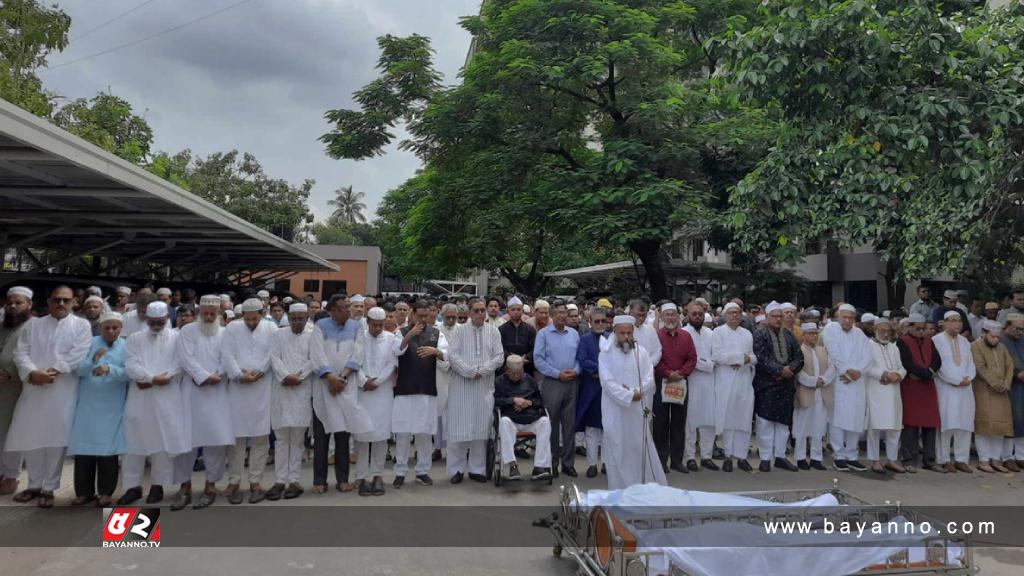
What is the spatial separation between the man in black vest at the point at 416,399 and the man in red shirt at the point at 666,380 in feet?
8.12

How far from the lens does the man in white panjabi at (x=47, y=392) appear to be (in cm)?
554

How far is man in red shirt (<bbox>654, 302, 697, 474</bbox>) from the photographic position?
736cm

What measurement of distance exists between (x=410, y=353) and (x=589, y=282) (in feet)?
70.4

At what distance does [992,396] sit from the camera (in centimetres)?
786

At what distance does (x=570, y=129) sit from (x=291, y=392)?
1112cm

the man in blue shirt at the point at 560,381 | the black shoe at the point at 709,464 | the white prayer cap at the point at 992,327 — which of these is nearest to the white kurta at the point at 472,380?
the man in blue shirt at the point at 560,381

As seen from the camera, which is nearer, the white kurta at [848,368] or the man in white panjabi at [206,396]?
the man in white panjabi at [206,396]

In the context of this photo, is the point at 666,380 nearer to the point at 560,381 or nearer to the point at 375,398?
the point at 560,381

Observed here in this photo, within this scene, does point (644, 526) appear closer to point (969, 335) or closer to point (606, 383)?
point (606, 383)

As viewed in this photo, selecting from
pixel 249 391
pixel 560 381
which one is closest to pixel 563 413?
pixel 560 381

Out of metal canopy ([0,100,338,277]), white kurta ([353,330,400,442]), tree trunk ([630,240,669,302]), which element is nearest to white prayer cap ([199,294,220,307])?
white kurta ([353,330,400,442])

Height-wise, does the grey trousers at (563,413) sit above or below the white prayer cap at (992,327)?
below

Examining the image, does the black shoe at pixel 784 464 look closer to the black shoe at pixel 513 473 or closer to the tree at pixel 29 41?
the black shoe at pixel 513 473

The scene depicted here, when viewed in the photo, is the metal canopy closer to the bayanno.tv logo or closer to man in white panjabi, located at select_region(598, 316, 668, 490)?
the bayanno.tv logo
